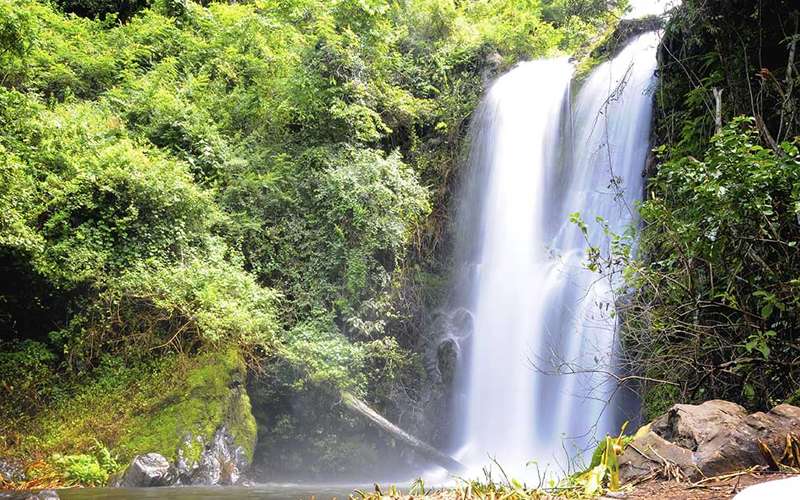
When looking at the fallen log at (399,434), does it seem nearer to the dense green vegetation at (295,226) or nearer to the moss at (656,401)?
the dense green vegetation at (295,226)

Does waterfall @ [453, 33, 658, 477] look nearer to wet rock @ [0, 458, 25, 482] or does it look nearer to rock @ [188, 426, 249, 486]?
rock @ [188, 426, 249, 486]

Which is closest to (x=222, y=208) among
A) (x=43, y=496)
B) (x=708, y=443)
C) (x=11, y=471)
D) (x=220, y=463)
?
(x=220, y=463)

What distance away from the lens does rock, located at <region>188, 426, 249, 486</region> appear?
26.5 feet

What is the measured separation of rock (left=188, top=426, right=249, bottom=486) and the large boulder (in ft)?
20.9

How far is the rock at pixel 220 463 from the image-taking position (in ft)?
26.5

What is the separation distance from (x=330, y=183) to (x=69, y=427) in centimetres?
594

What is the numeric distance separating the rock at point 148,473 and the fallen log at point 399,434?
10.2ft

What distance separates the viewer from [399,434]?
10.4m

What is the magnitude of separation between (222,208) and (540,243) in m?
6.60

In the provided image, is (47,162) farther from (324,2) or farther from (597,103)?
(597,103)

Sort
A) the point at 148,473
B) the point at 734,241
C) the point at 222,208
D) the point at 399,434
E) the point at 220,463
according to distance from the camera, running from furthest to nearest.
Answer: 1. the point at 222,208
2. the point at 399,434
3. the point at 220,463
4. the point at 148,473
5. the point at 734,241

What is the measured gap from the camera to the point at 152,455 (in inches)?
311

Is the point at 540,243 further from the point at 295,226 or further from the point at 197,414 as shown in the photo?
the point at 197,414

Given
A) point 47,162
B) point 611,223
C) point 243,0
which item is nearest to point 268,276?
point 47,162
